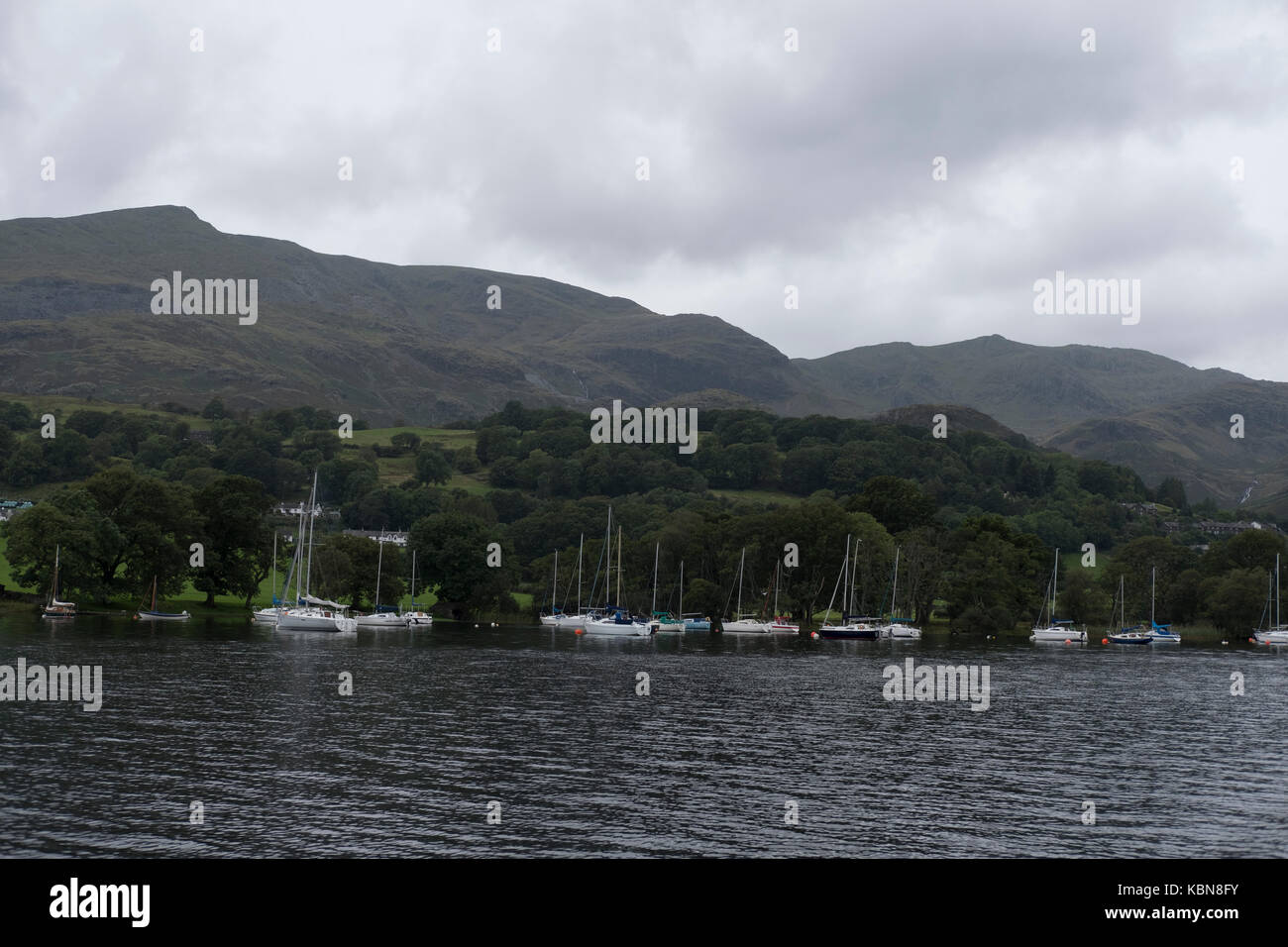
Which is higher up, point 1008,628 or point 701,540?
point 701,540

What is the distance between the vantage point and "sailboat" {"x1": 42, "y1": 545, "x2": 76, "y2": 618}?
13212 cm

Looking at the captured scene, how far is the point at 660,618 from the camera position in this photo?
175250mm

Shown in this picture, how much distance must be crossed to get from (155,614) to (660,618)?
7122 cm

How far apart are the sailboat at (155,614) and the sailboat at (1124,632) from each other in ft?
406

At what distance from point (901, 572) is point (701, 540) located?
3195cm

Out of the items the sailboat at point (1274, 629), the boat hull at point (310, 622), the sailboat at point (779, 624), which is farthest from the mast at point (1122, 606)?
the boat hull at point (310, 622)

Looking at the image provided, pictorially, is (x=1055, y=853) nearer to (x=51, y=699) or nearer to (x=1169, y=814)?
(x=1169, y=814)

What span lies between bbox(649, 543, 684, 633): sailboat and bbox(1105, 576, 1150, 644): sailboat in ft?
201

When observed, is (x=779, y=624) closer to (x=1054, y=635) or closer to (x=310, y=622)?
(x=1054, y=635)

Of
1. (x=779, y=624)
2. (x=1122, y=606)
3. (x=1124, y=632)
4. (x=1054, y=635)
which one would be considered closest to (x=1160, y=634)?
(x=1124, y=632)

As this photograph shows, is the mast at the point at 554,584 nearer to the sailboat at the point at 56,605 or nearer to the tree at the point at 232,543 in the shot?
the tree at the point at 232,543

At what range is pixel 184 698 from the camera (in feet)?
218
